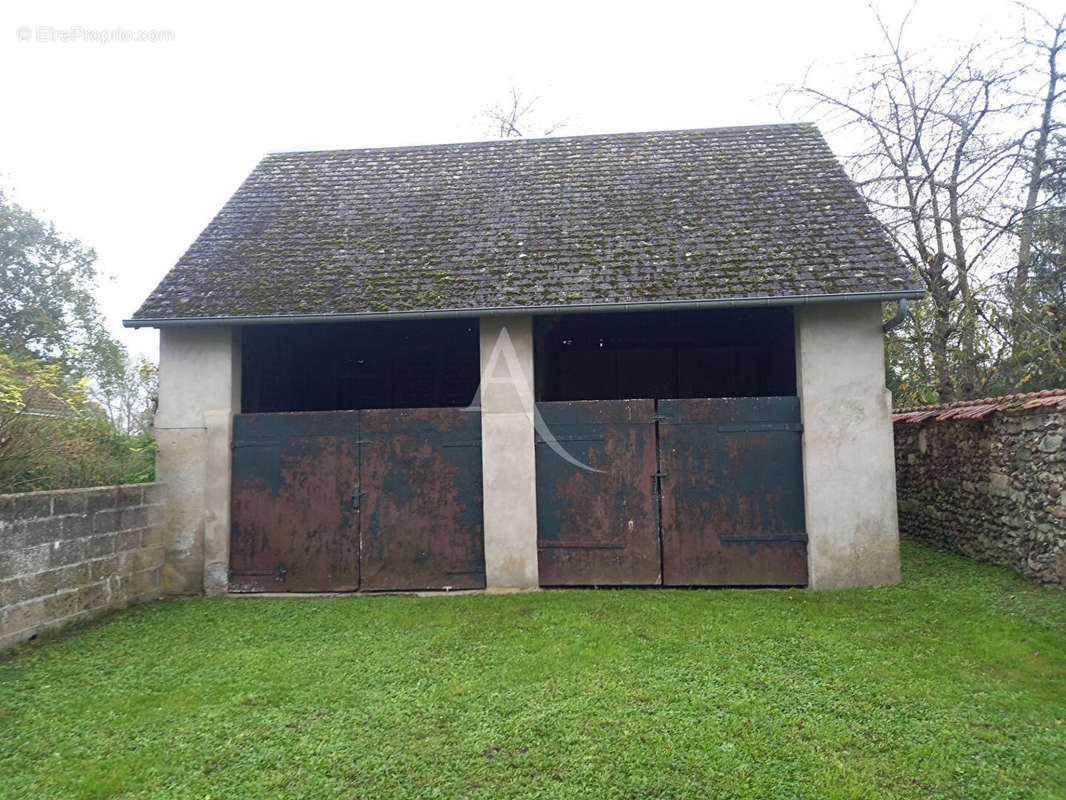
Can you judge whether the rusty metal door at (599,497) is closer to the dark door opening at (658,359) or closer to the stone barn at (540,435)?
the stone barn at (540,435)

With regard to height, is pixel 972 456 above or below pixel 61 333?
below

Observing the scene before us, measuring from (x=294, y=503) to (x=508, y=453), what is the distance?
2.40 m

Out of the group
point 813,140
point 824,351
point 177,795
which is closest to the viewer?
point 177,795

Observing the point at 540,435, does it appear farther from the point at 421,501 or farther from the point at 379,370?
the point at 379,370

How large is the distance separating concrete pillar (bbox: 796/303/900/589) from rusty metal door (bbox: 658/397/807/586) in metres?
0.17

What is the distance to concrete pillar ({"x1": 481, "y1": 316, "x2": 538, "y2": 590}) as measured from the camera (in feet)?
22.3

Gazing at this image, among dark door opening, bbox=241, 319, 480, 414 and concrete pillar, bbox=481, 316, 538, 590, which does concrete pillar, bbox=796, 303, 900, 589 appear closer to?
concrete pillar, bbox=481, 316, 538, 590

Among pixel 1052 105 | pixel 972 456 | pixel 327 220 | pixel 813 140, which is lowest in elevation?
pixel 972 456

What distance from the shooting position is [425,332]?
880 centimetres

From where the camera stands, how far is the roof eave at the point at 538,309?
627 cm

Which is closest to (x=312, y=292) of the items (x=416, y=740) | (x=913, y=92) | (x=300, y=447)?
(x=300, y=447)

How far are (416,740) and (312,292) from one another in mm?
5013

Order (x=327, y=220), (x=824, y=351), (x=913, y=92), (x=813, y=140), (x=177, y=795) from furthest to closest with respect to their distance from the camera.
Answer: (x=913, y=92)
(x=813, y=140)
(x=327, y=220)
(x=824, y=351)
(x=177, y=795)

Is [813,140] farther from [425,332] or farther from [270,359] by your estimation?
[270,359]
